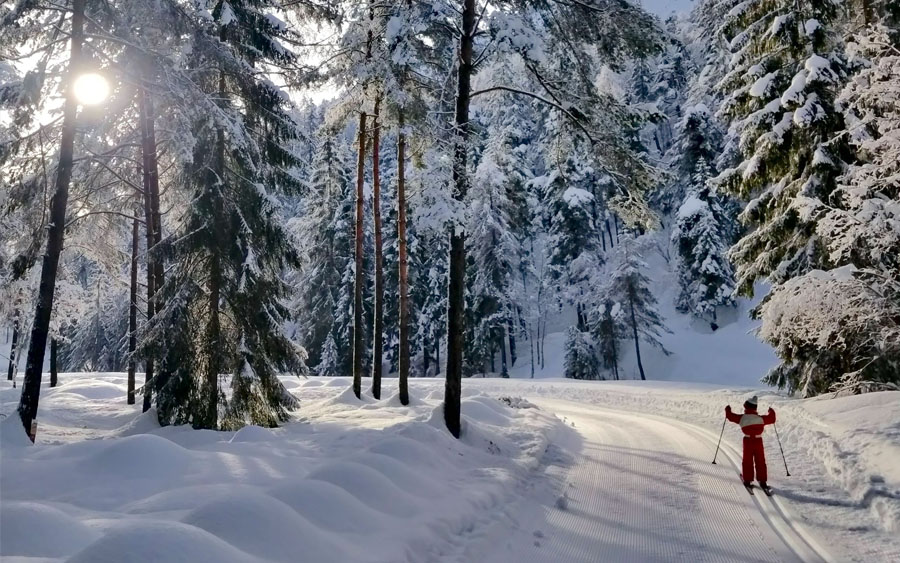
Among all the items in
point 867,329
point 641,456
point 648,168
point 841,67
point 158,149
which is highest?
point 841,67

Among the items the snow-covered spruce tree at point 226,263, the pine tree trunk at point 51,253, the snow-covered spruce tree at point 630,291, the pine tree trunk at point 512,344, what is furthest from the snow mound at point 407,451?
the pine tree trunk at point 512,344

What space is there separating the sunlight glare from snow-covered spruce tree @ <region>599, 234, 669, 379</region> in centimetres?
3270

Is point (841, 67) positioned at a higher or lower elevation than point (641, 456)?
higher

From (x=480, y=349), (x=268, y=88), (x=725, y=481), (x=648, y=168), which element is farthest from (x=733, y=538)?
(x=480, y=349)

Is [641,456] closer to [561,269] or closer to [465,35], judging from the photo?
[465,35]

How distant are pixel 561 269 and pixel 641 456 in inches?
1368

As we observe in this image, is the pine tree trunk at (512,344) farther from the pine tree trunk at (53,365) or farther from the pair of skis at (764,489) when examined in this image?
the pair of skis at (764,489)

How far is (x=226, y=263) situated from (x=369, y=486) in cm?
691

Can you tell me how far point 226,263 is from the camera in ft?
38.7

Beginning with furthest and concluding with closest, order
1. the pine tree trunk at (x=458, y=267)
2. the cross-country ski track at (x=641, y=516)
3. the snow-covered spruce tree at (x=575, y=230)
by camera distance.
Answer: the snow-covered spruce tree at (x=575, y=230)
the pine tree trunk at (x=458, y=267)
the cross-country ski track at (x=641, y=516)

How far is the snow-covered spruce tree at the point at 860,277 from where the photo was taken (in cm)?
933

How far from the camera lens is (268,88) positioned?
41.7 feet

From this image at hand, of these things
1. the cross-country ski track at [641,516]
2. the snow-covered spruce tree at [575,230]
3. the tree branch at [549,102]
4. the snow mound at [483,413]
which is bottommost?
the cross-country ski track at [641,516]

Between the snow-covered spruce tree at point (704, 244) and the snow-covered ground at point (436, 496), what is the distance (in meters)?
27.4
